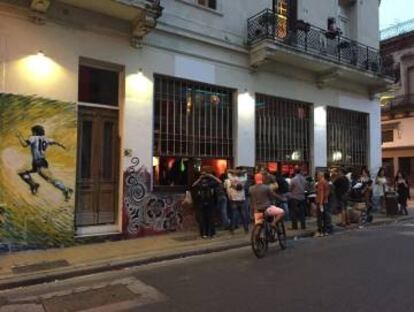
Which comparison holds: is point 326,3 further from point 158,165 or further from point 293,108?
point 158,165

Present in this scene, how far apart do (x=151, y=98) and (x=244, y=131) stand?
357 cm

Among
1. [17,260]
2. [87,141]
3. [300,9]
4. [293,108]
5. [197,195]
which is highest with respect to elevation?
[300,9]

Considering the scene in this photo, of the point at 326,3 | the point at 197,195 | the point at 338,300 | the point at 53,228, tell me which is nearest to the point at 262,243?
the point at 197,195

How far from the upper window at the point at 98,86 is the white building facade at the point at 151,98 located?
0.09ft

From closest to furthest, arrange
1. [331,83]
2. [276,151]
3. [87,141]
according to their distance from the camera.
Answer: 1. [87,141]
2. [276,151]
3. [331,83]

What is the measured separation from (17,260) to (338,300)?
6.27 metres

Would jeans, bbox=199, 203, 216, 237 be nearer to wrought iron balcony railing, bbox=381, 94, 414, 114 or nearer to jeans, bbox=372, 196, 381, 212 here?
jeans, bbox=372, 196, 381, 212

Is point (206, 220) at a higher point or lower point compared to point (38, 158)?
lower

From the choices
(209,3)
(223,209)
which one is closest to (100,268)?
(223,209)

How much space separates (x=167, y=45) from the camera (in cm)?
1359

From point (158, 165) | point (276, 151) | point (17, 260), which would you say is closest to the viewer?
point (17, 260)

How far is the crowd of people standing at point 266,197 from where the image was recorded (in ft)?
39.9

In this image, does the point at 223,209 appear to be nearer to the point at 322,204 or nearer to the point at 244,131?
the point at 322,204

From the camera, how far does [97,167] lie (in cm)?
1240
